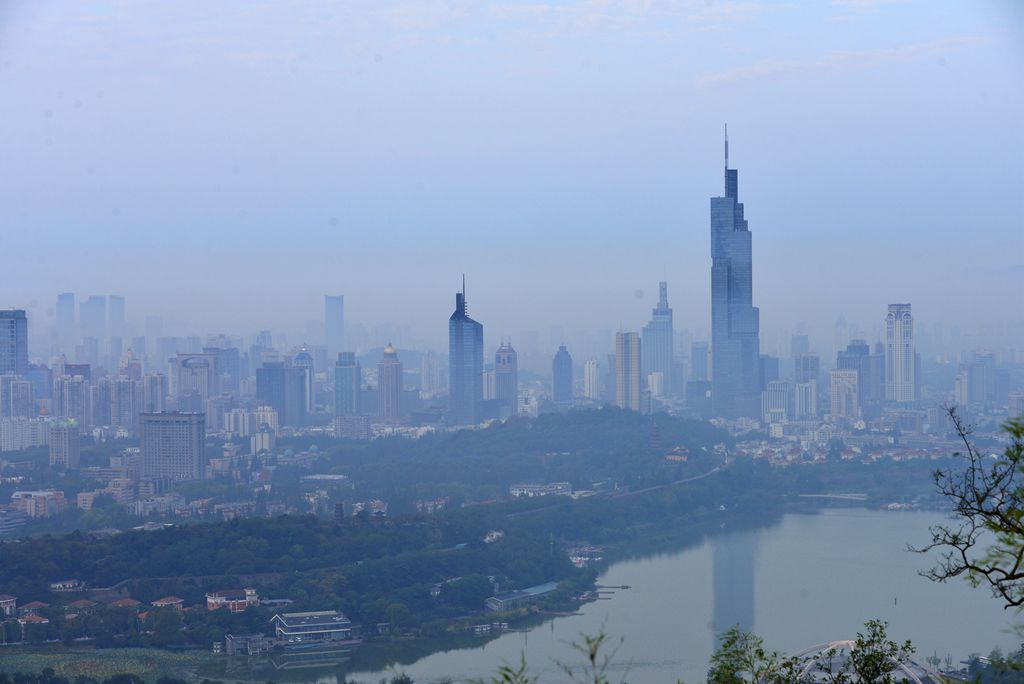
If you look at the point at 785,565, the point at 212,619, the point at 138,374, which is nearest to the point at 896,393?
the point at 138,374

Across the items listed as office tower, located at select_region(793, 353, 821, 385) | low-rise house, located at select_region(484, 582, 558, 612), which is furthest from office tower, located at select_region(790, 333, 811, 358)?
low-rise house, located at select_region(484, 582, 558, 612)

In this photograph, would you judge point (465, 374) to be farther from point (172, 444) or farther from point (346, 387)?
point (172, 444)

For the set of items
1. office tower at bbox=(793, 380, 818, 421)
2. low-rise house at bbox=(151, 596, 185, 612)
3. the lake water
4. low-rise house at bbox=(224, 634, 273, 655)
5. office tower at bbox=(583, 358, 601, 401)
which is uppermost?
office tower at bbox=(583, 358, 601, 401)

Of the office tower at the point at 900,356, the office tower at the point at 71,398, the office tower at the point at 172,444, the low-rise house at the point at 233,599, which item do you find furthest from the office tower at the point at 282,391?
the low-rise house at the point at 233,599

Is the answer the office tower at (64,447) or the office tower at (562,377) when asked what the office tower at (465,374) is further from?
the office tower at (64,447)

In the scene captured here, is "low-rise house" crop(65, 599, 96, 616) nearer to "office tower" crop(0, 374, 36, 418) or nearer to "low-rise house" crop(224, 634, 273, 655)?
"low-rise house" crop(224, 634, 273, 655)
